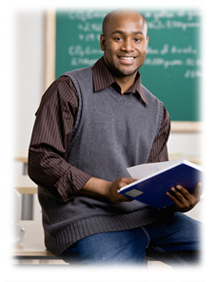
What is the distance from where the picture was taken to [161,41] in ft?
11.1

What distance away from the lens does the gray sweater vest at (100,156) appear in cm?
108

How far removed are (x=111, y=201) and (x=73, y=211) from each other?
0.44ft

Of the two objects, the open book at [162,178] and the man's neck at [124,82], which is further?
the man's neck at [124,82]

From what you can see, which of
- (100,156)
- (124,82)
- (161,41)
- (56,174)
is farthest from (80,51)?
(56,174)

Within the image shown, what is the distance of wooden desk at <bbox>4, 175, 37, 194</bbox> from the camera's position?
2064 mm

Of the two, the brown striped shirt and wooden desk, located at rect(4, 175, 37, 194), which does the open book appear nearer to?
the brown striped shirt

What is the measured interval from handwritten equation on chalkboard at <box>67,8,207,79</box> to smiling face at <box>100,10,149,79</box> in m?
2.16

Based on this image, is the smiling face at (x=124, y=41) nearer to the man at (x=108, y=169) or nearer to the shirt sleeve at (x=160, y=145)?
the man at (x=108, y=169)

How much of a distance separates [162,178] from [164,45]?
8.76 ft

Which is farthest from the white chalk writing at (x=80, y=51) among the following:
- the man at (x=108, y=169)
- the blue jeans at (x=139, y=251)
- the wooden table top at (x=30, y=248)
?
the blue jeans at (x=139, y=251)

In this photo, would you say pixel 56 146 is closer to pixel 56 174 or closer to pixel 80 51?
pixel 56 174

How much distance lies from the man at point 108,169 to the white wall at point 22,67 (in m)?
2.22

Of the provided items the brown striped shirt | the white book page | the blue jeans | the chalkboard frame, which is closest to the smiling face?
the brown striped shirt

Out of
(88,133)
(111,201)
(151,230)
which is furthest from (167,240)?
(88,133)
